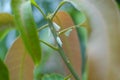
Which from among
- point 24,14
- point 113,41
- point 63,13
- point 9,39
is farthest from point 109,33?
point 9,39

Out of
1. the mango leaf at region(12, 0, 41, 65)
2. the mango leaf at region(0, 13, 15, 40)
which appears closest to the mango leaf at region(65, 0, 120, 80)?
the mango leaf at region(12, 0, 41, 65)

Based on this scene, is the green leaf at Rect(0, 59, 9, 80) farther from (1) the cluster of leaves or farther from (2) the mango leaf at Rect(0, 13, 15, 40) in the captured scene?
(2) the mango leaf at Rect(0, 13, 15, 40)

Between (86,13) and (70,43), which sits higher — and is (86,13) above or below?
above

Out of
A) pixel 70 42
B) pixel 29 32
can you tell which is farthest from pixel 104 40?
pixel 70 42

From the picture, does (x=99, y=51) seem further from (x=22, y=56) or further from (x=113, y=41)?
(x=22, y=56)

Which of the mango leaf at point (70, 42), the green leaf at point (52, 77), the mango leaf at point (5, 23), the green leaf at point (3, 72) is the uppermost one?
the mango leaf at point (5, 23)

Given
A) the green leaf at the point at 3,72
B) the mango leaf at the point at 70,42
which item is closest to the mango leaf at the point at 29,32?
the green leaf at the point at 3,72

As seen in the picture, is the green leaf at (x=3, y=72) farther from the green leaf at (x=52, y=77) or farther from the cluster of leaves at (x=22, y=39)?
the green leaf at (x=52, y=77)
